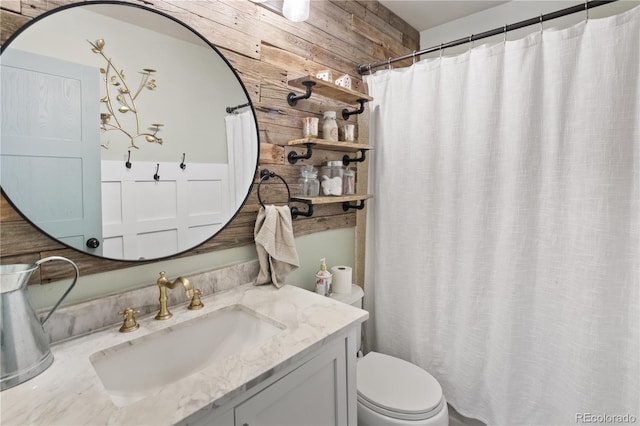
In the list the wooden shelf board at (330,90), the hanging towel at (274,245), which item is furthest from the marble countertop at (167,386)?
the wooden shelf board at (330,90)

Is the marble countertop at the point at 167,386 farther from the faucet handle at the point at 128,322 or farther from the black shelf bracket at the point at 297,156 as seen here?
the black shelf bracket at the point at 297,156

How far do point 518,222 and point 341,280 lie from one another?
865mm

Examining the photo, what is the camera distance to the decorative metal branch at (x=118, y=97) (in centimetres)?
100

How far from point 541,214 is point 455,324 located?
26.7 inches

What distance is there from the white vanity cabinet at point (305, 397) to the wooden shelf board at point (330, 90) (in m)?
1.03

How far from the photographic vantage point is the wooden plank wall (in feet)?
2.94

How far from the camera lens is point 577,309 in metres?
1.39

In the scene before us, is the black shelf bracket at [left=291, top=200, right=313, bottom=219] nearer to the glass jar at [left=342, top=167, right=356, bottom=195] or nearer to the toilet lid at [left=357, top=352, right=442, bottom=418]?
the glass jar at [left=342, top=167, right=356, bottom=195]

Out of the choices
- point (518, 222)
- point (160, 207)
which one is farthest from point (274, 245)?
point (518, 222)

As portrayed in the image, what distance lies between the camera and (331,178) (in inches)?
65.9

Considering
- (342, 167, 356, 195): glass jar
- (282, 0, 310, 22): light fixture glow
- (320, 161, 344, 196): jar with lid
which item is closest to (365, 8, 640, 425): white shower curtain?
→ (342, 167, 356, 195): glass jar

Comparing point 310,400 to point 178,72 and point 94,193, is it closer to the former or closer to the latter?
point 94,193

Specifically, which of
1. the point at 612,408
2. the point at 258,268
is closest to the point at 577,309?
the point at 612,408
